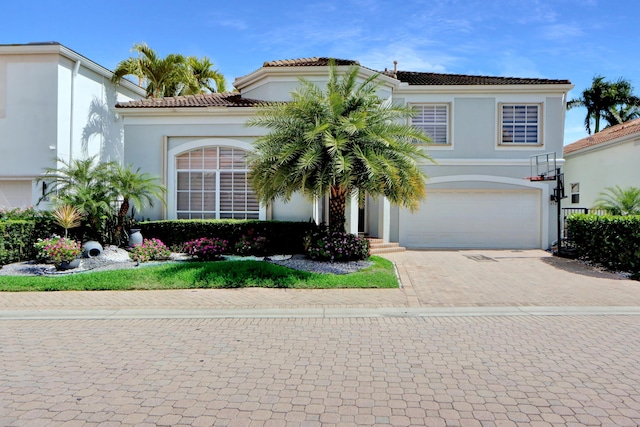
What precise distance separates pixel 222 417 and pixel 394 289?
6.24 meters

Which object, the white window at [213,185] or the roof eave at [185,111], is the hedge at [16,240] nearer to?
the white window at [213,185]

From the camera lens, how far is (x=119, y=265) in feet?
38.1

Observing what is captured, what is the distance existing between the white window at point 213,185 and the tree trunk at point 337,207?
3593mm

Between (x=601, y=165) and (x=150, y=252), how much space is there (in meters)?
20.2

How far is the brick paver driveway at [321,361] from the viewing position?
402 cm

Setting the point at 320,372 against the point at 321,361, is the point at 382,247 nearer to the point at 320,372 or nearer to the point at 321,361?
the point at 321,361

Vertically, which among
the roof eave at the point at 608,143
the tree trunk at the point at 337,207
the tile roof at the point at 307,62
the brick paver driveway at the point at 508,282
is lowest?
the brick paver driveway at the point at 508,282

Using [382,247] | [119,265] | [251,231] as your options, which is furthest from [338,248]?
[119,265]

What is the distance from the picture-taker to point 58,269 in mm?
11094

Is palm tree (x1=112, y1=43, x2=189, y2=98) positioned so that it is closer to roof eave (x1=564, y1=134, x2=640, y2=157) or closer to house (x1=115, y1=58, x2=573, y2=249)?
house (x1=115, y1=58, x2=573, y2=249)

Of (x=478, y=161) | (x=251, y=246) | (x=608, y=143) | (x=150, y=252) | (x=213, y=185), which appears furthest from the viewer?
(x=608, y=143)

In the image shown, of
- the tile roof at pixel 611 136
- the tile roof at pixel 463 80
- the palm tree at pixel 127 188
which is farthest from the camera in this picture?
the tile roof at pixel 611 136

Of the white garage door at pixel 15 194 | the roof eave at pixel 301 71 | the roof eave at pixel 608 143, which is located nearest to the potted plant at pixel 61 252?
the white garage door at pixel 15 194

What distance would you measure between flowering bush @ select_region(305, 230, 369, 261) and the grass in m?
1.05
